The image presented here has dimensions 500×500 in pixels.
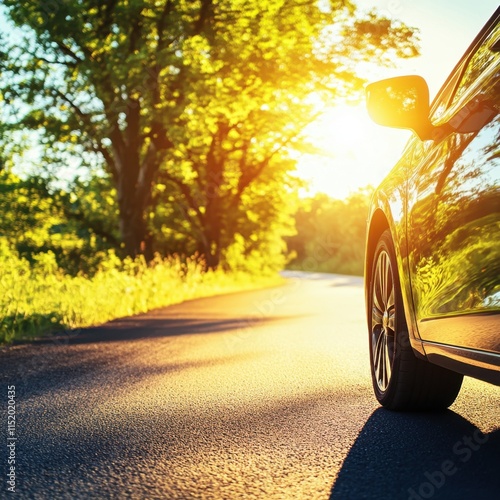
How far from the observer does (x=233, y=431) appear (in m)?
3.91

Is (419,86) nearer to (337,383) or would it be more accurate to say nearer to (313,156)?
(337,383)

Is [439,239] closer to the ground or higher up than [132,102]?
closer to the ground

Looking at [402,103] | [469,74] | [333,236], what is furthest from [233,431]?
[333,236]

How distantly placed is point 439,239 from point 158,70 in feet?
49.3

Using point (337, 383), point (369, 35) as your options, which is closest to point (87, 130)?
point (369, 35)

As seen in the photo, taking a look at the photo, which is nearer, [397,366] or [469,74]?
[469,74]

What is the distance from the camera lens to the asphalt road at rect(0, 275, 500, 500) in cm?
294

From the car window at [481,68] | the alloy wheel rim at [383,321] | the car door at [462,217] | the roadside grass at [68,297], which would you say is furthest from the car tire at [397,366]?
the roadside grass at [68,297]

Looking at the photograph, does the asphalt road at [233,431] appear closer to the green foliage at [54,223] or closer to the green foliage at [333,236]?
the green foliage at [54,223]

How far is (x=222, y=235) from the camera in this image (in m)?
32.5

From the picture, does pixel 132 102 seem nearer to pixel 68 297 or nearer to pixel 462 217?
pixel 68 297

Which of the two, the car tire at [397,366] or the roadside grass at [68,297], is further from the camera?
the roadside grass at [68,297]

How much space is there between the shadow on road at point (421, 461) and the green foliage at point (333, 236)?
231ft

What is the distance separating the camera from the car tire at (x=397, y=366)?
3982 mm
